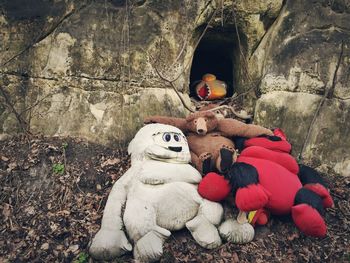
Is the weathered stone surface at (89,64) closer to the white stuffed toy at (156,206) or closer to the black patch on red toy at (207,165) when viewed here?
the white stuffed toy at (156,206)

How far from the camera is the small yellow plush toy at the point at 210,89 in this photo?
321 inches

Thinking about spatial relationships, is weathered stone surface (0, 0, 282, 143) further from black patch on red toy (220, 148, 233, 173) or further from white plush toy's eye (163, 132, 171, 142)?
black patch on red toy (220, 148, 233, 173)

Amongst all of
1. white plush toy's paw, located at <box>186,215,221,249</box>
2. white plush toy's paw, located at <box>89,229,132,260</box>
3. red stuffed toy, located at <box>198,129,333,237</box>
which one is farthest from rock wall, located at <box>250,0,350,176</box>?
white plush toy's paw, located at <box>89,229,132,260</box>

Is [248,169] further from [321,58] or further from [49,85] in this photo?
[49,85]

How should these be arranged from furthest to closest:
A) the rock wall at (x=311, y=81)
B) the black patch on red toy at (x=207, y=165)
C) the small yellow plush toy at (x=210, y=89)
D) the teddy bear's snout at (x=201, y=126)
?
the small yellow plush toy at (x=210, y=89) → the rock wall at (x=311, y=81) → the teddy bear's snout at (x=201, y=126) → the black patch on red toy at (x=207, y=165)

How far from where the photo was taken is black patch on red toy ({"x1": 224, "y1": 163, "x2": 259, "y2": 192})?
206 inches

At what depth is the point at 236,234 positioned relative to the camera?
17.6 ft

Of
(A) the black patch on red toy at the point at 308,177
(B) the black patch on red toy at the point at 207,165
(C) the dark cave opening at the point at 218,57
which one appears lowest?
(A) the black patch on red toy at the point at 308,177

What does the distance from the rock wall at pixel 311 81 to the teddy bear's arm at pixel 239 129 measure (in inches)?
37.9

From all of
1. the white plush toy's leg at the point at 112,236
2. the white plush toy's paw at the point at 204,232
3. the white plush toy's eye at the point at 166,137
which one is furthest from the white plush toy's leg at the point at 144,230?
the white plush toy's eye at the point at 166,137

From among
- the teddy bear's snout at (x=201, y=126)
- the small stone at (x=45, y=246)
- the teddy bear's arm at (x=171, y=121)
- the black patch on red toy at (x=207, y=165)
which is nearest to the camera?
the small stone at (x=45, y=246)

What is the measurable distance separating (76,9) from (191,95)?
2.70 metres

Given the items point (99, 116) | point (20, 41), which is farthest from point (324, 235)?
point (20, 41)

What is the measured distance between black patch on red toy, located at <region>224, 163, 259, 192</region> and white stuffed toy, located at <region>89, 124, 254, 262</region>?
1.42 feet
